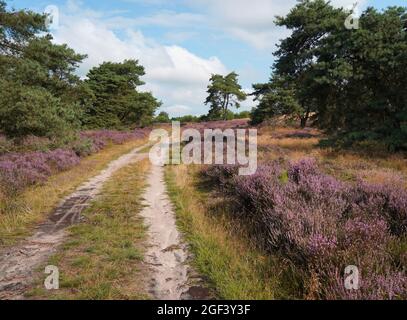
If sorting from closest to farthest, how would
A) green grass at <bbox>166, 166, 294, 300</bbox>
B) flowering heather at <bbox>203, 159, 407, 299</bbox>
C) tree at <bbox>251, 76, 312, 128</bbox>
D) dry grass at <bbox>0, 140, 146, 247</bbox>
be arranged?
flowering heather at <bbox>203, 159, 407, 299</bbox> → green grass at <bbox>166, 166, 294, 300</bbox> → dry grass at <bbox>0, 140, 146, 247</bbox> → tree at <bbox>251, 76, 312, 128</bbox>

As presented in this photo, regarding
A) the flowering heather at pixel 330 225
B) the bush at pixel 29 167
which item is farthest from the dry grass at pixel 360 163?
the bush at pixel 29 167

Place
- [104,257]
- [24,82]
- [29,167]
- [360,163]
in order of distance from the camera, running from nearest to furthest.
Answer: [104,257]
[29,167]
[360,163]
[24,82]

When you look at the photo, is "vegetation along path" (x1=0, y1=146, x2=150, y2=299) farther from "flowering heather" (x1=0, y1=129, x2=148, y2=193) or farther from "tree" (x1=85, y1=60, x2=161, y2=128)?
"tree" (x1=85, y1=60, x2=161, y2=128)

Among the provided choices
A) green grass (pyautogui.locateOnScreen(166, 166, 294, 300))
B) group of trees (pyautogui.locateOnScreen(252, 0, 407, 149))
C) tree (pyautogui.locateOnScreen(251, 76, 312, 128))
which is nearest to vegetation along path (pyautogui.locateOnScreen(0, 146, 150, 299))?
green grass (pyautogui.locateOnScreen(166, 166, 294, 300))

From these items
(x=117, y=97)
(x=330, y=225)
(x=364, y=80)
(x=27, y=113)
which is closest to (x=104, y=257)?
(x=330, y=225)

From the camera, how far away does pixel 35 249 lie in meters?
6.73

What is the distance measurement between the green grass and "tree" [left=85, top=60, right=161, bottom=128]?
37947 millimetres

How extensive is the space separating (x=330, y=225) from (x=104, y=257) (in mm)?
3714

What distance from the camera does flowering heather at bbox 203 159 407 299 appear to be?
4.64 meters

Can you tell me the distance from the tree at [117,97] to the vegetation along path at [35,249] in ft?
117

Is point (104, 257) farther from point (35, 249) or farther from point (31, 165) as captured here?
point (31, 165)

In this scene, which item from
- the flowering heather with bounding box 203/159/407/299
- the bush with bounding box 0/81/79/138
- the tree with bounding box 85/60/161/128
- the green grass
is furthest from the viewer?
the tree with bounding box 85/60/161/128

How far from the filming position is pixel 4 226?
7.94m

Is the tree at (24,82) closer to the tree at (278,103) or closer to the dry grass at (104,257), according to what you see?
the dry grass at (104,257)
